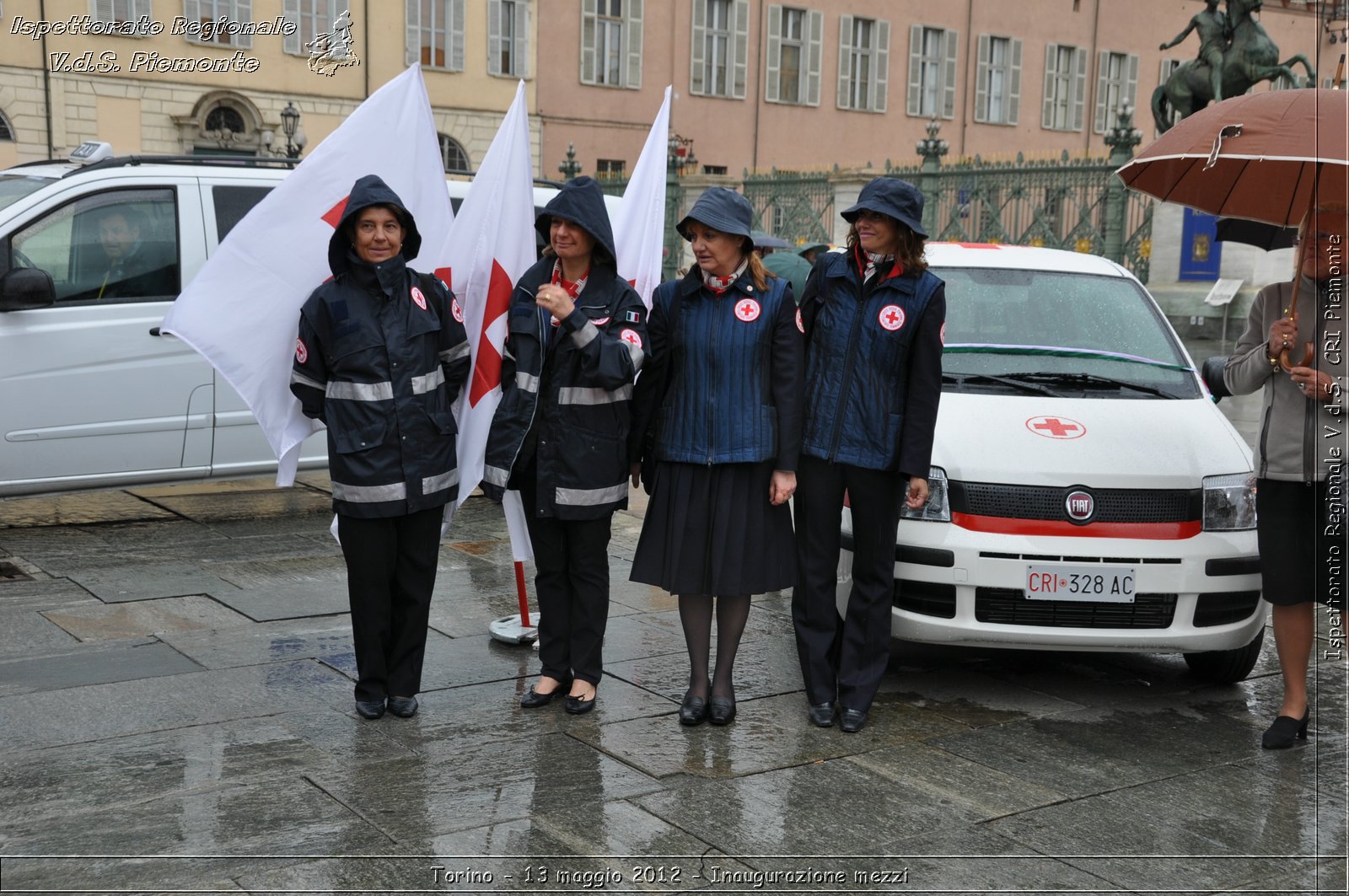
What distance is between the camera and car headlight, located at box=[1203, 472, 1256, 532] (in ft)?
16.8

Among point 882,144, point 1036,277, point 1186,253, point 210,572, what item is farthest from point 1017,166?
point 882,144

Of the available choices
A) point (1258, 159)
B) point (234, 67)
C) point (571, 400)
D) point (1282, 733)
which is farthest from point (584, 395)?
point (234, 67)

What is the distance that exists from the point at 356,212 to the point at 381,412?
68 centimetres

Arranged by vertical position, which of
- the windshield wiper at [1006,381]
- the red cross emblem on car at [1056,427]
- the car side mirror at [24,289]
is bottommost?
the red cross emblem on car at [1056,427]

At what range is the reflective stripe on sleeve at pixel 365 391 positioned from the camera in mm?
4609

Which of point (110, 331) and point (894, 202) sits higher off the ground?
point (894, 202)

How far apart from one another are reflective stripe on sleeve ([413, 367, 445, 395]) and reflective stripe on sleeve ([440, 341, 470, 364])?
4.5 inches

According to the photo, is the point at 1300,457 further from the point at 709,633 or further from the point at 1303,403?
the point at 709,633

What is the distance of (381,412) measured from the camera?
4.62 metres

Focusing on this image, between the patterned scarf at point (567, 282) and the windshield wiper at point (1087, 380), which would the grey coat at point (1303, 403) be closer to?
the windshield wiper at point (1087, 380)

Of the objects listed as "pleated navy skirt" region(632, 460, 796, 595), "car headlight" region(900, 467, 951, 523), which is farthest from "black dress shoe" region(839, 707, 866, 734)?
"car headlight" region(900, 467, 951, 523)

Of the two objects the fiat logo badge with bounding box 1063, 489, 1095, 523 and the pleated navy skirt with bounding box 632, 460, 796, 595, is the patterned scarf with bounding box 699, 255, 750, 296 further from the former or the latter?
the fiat logo badge with bounding box 1063, 489, 1095, 523

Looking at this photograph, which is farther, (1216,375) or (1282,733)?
(1216,375)

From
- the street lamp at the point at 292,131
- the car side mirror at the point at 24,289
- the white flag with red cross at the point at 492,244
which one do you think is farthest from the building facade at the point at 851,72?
the white flag with red cross at the point at 492,244
